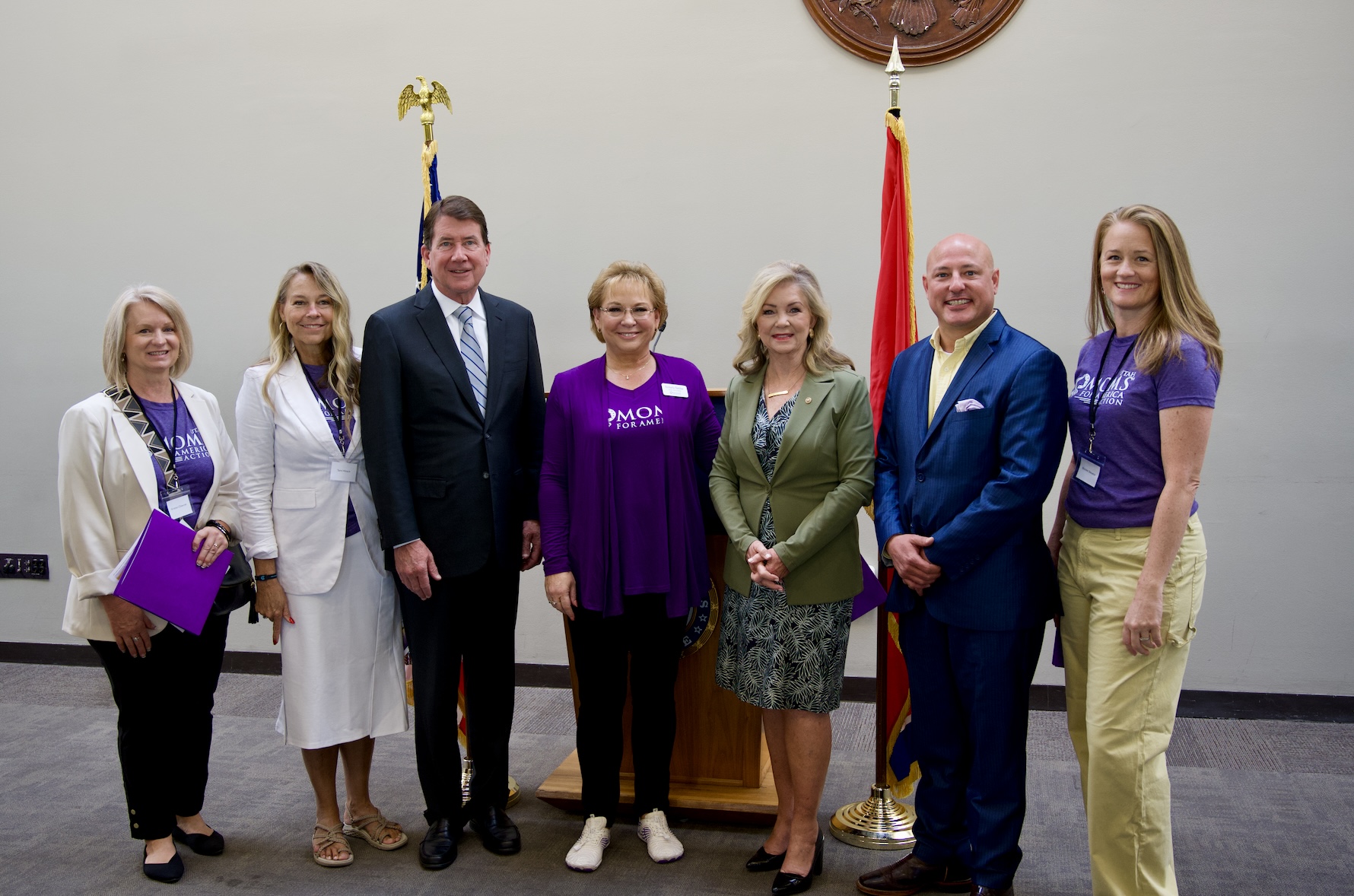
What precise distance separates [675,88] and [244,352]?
2.21 meters

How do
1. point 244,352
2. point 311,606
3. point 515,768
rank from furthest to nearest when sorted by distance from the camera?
point 244,352
point 515,768
point 311,606

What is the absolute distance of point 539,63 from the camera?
3.97m

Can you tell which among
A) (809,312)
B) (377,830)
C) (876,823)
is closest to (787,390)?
(809,312)

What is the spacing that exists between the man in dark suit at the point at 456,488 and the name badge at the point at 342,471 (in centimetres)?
10

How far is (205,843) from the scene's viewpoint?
2721 millimetres

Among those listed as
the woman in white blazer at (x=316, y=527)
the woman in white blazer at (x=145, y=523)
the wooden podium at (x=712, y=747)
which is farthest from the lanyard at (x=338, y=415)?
the wooden podium at (x=712, y=747)

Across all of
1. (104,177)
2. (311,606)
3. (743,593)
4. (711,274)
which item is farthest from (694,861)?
(104,177)

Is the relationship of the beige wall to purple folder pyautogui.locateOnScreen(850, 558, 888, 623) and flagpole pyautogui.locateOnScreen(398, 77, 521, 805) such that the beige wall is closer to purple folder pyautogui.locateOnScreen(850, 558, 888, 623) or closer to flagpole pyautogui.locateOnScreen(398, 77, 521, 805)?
flagpole pyautogui.locateOnScreen(398, 77, 521, 805)

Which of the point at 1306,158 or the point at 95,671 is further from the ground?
the point at 1306,158

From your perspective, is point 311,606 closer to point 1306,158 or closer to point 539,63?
point 539,63

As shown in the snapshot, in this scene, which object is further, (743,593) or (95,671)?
(95,671)

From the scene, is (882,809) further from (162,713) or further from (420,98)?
(420,98)

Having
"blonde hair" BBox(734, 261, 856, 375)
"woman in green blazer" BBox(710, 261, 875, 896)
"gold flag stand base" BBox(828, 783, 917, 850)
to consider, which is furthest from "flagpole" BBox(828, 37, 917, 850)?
"blonde hair" BBox(734, 261, 856, 375)

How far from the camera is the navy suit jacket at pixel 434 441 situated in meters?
2.48
